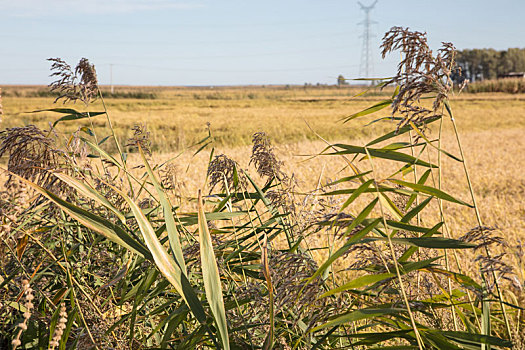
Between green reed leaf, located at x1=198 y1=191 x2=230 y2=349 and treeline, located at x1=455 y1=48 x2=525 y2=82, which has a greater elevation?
treeline, located at x1=455 y1=48 x2=525 y2=82

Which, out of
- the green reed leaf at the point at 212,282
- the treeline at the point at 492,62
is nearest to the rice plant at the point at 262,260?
the green reed leaf at the point at 212,282

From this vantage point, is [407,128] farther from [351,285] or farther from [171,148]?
[171,148]

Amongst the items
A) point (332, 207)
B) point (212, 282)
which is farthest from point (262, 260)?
point (332, 207)

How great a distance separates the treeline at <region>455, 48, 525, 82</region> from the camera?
114938 millimetres

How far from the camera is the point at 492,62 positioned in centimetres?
12188

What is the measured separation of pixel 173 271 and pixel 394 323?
0.70 m

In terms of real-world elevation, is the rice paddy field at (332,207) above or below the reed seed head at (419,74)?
below

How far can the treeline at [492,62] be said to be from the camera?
114938mm

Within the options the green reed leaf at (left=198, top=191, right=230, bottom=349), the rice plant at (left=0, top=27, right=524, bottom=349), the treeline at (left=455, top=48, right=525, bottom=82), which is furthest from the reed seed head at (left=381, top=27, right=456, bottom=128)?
the treeline at (left=455, top=48, right=525, bottom=82)

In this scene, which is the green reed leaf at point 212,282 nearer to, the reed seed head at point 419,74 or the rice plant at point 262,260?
the rice plant at point 262,260

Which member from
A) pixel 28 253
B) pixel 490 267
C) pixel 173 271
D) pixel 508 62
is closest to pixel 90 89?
pixel 28 253

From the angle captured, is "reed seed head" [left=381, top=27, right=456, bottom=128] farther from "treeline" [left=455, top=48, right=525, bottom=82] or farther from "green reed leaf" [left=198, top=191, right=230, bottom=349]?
"treeline" [left=455, top=48, right=525, bottom=82]

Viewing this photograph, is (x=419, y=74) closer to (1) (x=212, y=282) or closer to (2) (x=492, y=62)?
(1) (x=212, y=282)

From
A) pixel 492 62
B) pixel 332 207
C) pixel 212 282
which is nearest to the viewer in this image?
pixel 212 282
